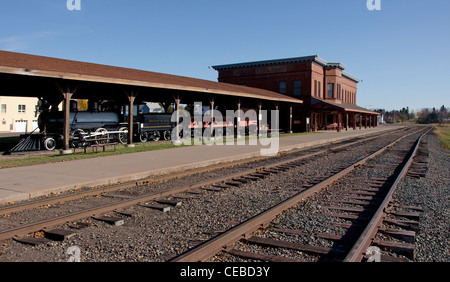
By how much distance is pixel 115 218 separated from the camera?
5840 mm

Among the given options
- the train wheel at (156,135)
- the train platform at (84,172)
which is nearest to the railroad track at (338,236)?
the train platform at (84,172)

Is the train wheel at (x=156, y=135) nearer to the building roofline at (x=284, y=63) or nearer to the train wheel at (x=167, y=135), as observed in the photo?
the train wheel at (x=167, y=135)

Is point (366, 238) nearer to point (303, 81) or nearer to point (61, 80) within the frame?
point (61, 80)

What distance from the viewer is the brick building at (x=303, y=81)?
1666 inches

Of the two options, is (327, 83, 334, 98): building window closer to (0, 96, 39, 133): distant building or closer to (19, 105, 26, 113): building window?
(0, 96, 39, 133): distant building

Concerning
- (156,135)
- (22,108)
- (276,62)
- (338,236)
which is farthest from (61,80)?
(22,108)

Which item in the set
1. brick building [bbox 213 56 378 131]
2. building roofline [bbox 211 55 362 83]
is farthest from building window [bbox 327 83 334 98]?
building roofline [bbox 211 55 362 83]

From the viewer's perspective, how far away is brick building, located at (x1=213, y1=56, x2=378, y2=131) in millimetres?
42312

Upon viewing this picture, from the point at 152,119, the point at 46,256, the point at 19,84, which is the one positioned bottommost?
the point at 46,256

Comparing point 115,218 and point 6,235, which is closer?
point 6,235

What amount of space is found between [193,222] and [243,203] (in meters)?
1.58

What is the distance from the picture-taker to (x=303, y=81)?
42938 mm
